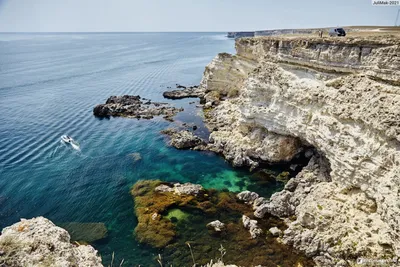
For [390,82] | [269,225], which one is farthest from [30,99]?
[390,82]

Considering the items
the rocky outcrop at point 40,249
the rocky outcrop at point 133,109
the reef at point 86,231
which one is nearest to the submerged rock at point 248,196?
the reef at point 86,231

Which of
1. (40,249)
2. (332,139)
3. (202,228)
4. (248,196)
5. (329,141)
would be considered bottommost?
(202,228)

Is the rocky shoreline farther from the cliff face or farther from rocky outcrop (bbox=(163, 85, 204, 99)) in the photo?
Answer: rocky outcrop (bbox=(163, 85, 204, 99))

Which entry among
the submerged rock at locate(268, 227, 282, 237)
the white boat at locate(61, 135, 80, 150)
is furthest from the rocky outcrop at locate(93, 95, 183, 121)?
the submerged rock at locate(268, 227, 282, 237)

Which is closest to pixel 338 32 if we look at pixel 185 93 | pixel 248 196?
pixel 248 196

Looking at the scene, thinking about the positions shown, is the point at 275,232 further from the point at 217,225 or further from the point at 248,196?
the point at 248,196

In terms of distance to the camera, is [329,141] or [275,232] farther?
[329,141]

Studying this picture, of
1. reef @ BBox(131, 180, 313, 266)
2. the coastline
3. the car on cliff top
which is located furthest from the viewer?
the car on cliff top
